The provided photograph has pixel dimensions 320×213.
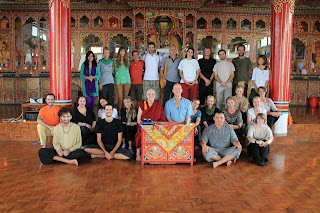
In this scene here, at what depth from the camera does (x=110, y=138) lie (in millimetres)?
5723

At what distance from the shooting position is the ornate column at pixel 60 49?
23.0ft

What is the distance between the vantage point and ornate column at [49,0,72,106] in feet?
23.0

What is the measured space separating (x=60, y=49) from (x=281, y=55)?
16.0ft

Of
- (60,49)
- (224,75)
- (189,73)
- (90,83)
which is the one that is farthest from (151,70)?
(60,49)

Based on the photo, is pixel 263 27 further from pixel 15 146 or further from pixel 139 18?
pixel 15 146

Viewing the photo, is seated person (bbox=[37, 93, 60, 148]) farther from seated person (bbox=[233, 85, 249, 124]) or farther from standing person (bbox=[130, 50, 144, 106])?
seated person (bbox=[233, 85, 249, 124])

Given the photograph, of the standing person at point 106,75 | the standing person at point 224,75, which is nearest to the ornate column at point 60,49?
the standing person at point 106,75

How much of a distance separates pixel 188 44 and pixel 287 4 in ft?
16.8

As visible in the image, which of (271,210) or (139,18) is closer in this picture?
(271,210)

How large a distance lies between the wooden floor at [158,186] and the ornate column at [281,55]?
167 centimetres

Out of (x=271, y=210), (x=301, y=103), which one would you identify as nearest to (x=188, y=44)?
(x=301, y=103)

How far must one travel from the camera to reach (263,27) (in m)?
12.5

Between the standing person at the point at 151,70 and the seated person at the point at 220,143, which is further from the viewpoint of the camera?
the standing person at the point at 151,70

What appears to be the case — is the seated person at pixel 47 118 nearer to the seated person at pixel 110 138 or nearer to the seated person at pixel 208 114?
the seated person at pixel 110 138
